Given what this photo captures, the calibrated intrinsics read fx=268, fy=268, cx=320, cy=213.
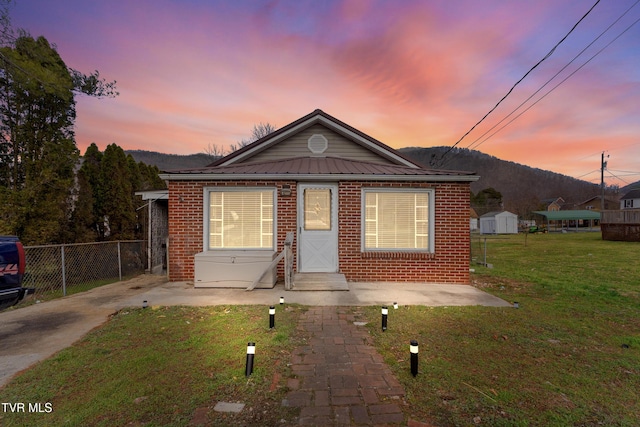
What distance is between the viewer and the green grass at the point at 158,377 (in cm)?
258

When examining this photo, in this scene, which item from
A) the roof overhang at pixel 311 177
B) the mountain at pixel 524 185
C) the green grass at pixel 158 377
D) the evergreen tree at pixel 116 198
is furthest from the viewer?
the mountain at pixel 524 185

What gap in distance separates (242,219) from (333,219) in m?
2.72

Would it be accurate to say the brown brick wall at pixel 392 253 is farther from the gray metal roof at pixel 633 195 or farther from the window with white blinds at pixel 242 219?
the gray metal roof at pixel 633 195

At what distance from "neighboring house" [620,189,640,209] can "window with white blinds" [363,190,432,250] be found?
65.6 metres

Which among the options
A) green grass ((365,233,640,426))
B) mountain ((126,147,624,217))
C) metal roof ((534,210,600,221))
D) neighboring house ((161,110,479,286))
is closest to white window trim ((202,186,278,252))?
neighboring house ((161,110,479,286))

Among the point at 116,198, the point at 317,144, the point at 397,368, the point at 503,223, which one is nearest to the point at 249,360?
the point at 397,368

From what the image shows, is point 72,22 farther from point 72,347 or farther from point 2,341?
point 72,347

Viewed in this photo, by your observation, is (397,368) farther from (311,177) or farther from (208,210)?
(208,210)

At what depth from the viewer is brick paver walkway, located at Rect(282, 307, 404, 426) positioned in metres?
2.58

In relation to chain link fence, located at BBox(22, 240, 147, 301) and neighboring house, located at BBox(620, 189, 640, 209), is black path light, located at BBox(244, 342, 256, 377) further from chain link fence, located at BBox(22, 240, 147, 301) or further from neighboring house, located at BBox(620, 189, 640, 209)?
neighboring house, located at BBox(620, 189, 640, 209)

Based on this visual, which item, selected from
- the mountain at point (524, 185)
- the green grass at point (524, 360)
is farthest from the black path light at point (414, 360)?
the mountain at point (524, 185)

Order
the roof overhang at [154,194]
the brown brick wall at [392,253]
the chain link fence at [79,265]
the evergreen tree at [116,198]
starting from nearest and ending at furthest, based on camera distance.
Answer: the chain link fence at [79,265], the brown brick wall at [392,253], the roof overhang at [154,194], the evergreen tree at [116,198]

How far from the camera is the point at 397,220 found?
814 centimetres

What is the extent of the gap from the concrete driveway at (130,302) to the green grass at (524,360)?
2.68 feet
